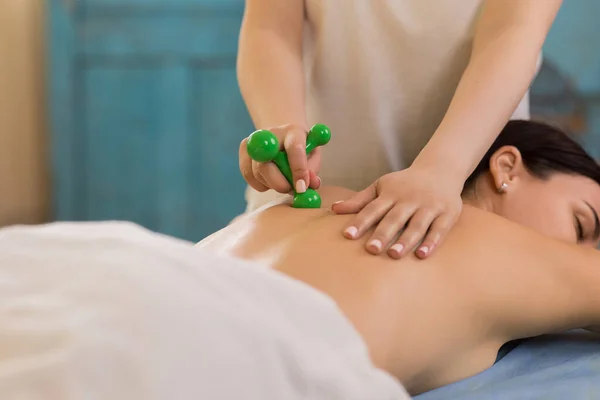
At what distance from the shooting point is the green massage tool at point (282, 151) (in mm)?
978

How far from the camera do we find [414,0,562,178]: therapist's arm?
1.09 m

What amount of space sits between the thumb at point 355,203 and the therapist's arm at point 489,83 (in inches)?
3.7

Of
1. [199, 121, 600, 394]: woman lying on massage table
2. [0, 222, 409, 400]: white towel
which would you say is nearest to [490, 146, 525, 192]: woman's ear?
[199, 121, 600, 394]: woman lying on massage table

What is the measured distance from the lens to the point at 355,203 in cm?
100

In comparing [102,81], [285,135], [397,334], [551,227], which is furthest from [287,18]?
[102,81]

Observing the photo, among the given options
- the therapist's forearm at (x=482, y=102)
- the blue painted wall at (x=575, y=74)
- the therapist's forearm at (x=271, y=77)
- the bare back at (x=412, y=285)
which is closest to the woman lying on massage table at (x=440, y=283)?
the bare back at (x=412, y=285)

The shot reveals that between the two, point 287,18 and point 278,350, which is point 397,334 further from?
point 287,18

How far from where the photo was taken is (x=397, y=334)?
84cm

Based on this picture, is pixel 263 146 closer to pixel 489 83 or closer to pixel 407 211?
pixel 407 211

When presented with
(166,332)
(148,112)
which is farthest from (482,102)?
(148,112)

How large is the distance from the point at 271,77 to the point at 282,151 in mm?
334

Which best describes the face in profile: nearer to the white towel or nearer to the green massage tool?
the green massage tool

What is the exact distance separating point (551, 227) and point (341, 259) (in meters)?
0.47

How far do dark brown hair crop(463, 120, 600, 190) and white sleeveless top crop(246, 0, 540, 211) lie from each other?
15 cm
